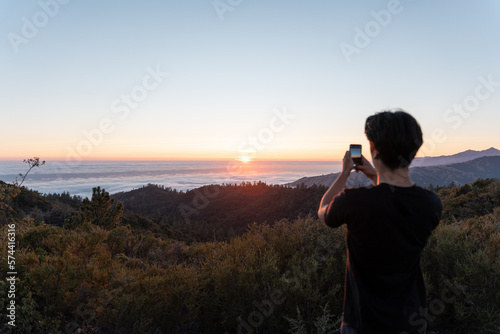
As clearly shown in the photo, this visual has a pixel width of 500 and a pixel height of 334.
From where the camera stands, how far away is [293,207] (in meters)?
63.6

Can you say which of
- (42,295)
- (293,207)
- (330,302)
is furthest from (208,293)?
(293,207)

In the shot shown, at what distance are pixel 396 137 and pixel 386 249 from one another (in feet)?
2.03

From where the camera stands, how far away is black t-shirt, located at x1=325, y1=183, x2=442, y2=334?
1.50 metres

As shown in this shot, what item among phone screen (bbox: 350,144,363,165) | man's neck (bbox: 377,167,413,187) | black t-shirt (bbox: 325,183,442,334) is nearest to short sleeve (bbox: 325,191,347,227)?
black t-shirt (bbox: 325,183,442,334)

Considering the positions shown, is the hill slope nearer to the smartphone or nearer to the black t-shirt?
the smartphone

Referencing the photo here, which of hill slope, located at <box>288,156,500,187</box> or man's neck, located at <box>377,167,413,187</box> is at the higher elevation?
man's neck, located at <box>377,167,413,187</box>

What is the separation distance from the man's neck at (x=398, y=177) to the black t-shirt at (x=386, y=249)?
55 millimetres

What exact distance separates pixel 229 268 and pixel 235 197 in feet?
280

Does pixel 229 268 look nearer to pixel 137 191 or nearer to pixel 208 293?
pixel 208 293

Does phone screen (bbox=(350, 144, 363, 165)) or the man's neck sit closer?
the man's neck

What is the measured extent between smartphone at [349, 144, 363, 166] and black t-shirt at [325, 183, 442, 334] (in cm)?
40

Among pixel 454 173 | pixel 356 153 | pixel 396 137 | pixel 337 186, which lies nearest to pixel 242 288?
pixel 337 186

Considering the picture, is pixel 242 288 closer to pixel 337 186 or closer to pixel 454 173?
pixel 337 186

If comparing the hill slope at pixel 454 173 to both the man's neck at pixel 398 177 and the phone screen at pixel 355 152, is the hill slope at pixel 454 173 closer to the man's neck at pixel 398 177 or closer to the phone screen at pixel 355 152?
the phone screen at pixel 355 152
